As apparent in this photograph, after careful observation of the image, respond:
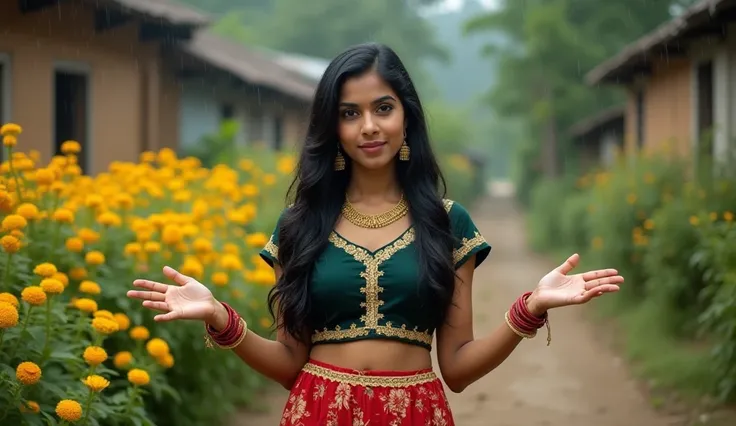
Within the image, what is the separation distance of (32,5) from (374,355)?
8.32 metres

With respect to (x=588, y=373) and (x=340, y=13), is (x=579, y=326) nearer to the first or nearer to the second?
(x=588, y=373)

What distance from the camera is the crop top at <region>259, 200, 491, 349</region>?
2686mm

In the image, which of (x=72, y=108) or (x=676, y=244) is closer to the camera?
(x=676, y=244)

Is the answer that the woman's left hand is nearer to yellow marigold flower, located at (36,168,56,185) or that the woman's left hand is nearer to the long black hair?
the long black hair

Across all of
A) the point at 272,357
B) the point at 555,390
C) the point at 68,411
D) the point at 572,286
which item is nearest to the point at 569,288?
the point at 572,286

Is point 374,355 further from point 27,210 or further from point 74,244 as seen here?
point 74,244

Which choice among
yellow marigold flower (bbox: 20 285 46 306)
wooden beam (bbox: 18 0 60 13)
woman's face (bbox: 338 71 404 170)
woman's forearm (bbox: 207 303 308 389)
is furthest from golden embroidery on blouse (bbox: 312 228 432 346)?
wooden beam (bbox: 18 0 60 13)

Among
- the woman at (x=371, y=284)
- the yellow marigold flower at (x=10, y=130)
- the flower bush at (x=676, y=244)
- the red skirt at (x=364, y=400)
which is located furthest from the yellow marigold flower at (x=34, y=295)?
the flower bush at (x=676, y=244)

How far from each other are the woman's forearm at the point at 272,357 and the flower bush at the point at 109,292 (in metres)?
0.61

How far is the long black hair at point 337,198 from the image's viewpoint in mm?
2701

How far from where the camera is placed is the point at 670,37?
36.7 feet

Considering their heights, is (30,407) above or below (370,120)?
below

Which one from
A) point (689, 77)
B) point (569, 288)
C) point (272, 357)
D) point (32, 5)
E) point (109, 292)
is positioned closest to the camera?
point (569, 288)

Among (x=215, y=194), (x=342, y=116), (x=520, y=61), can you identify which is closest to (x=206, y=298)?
(x=342, y=116)
